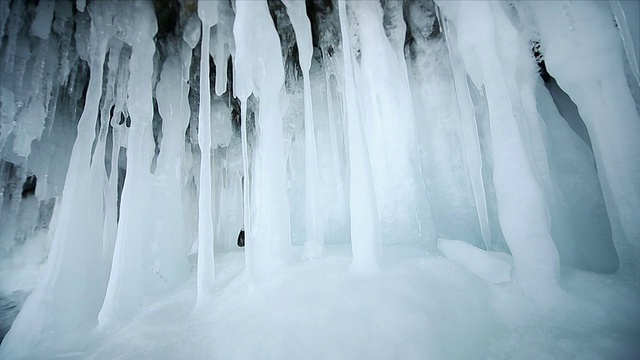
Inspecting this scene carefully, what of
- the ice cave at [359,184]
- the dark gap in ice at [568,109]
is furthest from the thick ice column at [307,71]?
the dark gap in ice at [568,109]

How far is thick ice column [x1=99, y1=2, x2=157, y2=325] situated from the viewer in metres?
2.86

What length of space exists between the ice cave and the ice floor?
0.01 m

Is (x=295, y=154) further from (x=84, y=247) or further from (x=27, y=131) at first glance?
(x=27, y=131)

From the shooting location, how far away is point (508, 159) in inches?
80.4

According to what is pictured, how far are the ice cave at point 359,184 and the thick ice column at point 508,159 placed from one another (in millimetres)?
14

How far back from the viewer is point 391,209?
11.2 feet

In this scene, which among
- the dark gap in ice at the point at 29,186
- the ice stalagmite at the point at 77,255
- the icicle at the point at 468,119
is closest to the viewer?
the ice stalagmite at the point at 77,255

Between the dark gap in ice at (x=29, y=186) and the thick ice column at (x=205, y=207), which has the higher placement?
the dark gap in ice at (x=29, y=186)

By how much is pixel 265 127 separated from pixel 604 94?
3063 mm

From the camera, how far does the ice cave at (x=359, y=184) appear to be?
1.74m

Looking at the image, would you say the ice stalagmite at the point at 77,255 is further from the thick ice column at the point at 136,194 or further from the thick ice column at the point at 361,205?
the thick ice column at the point at 361,205

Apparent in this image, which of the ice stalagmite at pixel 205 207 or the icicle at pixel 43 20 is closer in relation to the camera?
the ice stalagmite at pixel 205 207

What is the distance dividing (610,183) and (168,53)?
239 inches

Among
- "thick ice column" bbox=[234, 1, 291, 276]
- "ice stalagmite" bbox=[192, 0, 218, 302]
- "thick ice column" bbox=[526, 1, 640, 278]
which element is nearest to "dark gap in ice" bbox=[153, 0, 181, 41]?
"ice stalagmite" bbox=[192, 0, 218, 302]
